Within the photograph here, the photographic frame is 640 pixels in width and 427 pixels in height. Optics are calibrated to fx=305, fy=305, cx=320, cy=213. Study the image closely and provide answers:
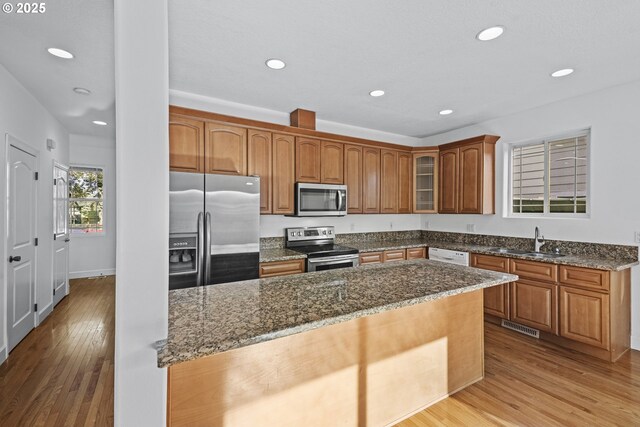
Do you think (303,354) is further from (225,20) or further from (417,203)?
(417,203)

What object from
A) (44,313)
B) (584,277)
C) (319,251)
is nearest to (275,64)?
(319,251)

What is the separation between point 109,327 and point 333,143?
3.60 metres

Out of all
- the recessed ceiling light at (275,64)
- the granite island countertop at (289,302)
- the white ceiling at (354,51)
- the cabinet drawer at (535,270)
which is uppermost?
the white ceiling at (354,51)

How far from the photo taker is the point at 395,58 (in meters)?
2.59

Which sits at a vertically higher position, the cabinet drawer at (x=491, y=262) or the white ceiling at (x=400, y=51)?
the white ceiling at (x=400, y=51)

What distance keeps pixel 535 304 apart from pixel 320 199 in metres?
2.68

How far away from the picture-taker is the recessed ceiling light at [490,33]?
7.07ft

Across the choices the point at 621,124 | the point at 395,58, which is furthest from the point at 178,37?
the point at 621,124

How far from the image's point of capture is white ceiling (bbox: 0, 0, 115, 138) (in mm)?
2045

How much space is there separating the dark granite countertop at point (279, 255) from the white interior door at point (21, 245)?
2469mm

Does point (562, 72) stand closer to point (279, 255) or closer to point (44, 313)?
point (279, 255)

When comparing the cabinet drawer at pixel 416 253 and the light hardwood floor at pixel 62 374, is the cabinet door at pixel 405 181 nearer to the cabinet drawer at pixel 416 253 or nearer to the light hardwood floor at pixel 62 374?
the cabinet drawer at pixel 416 253

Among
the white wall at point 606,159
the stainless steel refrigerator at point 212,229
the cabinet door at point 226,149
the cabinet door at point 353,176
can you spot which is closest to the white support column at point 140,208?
the stainless steel refrigerator at point 212,229

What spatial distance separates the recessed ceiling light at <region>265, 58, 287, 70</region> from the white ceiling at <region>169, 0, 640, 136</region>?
0.17 feet
